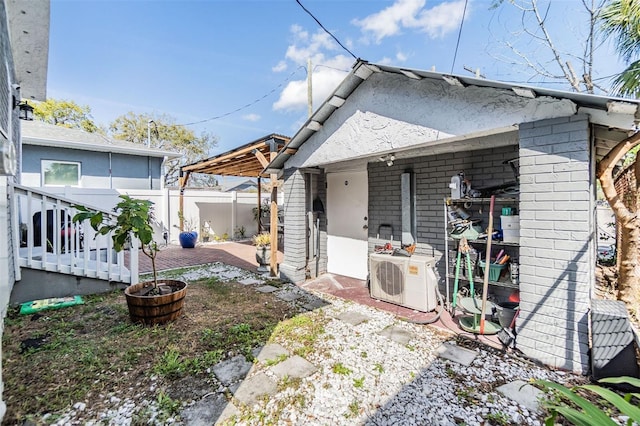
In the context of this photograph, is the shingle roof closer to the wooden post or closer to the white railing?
the white railing

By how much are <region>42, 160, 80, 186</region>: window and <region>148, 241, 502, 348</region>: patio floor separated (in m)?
4.24

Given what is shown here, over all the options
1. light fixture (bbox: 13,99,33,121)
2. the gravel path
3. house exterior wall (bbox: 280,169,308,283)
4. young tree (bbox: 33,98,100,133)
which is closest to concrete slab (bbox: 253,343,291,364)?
the gravel path

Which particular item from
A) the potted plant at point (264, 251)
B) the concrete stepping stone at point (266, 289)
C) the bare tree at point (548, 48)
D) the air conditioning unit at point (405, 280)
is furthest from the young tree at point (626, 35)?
the potted plant at point (264, 251)

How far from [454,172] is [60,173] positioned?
1281 cm

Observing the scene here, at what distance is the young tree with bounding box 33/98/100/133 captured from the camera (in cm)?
1680

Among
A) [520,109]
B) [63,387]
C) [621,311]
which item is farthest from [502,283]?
[63,387]

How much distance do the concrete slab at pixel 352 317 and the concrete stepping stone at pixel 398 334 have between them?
1.28 ft

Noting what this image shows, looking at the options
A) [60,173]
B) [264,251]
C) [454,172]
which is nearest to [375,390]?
[454,172]

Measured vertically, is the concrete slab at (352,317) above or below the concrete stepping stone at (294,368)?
above

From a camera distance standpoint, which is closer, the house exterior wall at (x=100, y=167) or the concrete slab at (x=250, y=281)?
the concrete slab at (x=250, y=281)

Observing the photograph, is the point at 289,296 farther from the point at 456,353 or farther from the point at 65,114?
the point at 65,114

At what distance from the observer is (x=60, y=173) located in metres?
10.0

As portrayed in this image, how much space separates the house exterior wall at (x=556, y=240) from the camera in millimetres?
2568

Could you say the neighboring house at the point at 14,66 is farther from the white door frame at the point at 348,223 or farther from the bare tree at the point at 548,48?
the bare tree at the point at 548,48
